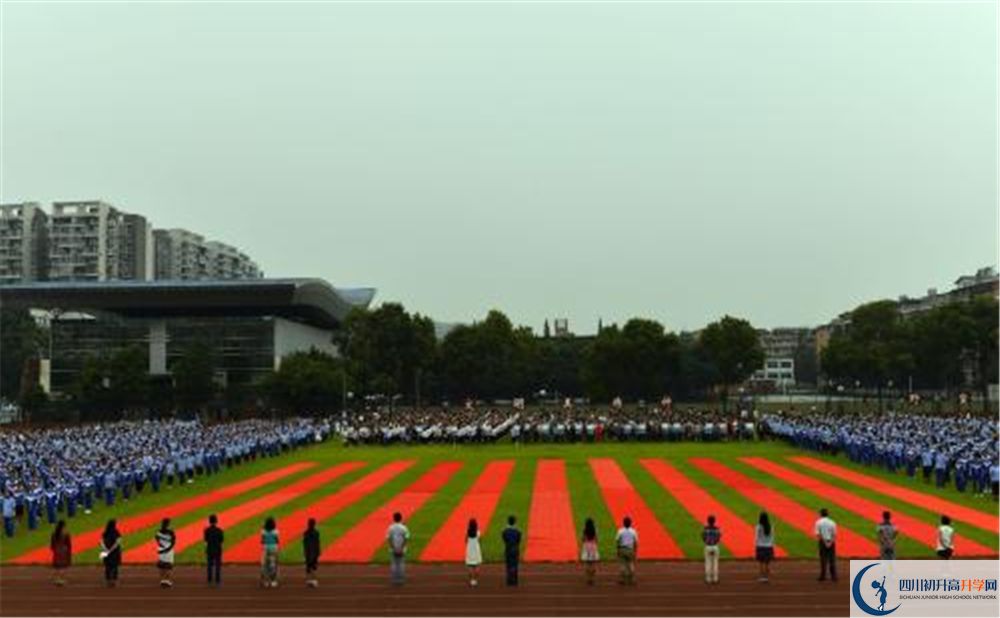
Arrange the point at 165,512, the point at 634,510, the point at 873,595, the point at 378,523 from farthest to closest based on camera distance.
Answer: the point at 165,512
the point at 634,510
the point at 378,523
the point at 873,595

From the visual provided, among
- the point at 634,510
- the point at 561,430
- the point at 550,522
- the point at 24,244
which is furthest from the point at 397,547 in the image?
the point at 24,244

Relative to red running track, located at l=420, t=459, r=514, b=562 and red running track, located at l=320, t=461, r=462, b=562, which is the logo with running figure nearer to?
red running track, located at l=420, t=459, r=514, b=562

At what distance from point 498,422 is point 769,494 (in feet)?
90.9

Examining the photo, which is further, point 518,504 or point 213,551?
point 518,504

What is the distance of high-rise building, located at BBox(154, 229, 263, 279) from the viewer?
173125 millimetres

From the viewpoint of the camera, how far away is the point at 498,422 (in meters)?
57.5

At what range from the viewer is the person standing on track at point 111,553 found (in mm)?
18250

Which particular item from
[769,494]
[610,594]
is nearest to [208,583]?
[610,594]

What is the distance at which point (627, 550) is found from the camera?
1778cm

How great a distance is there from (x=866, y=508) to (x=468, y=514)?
10603 mm

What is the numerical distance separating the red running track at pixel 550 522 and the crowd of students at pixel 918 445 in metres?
12.0

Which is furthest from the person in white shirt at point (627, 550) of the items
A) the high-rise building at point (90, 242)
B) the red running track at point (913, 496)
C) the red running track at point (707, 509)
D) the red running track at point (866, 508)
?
the high-rise building at point (90, 242)

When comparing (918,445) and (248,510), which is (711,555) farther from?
(918,445)

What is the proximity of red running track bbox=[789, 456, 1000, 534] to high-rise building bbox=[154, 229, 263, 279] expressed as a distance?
14784 centimetres
